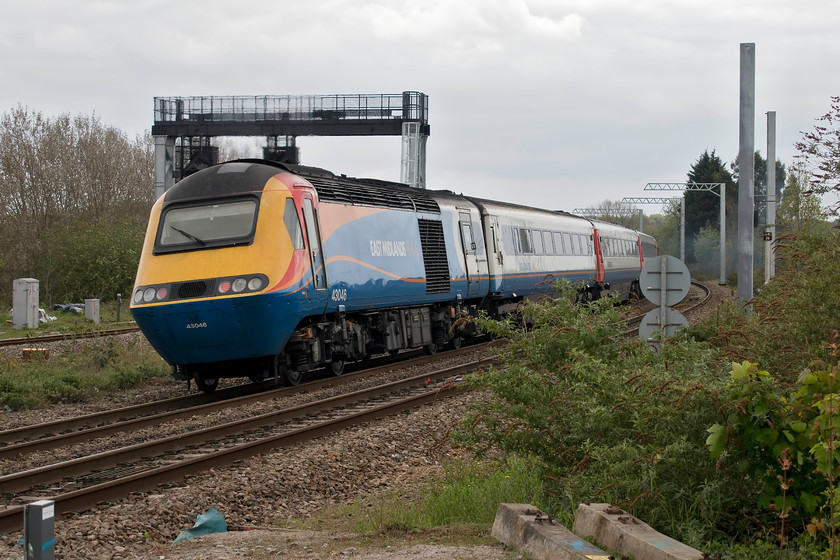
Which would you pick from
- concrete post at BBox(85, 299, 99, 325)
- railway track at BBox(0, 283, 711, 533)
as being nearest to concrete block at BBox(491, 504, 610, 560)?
railway track at BBox(0, 283, 711, 533)

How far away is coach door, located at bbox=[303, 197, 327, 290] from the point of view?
13.7 meters

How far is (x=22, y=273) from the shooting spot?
131 feet

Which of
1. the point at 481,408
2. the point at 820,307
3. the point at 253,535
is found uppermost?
the point at 820,307

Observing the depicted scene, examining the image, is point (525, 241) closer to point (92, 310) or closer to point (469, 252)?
point (469, 252)

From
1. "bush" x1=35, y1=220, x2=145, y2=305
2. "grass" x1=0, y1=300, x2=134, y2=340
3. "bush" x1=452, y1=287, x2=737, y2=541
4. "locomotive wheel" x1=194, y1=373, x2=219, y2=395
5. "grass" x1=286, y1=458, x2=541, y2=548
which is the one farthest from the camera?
"bush" x1=35, y1=220, x2=145, y2=305

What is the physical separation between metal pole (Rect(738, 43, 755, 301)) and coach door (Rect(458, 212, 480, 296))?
6.29 meters

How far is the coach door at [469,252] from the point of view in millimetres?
19844

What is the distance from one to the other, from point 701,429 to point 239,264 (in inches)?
333

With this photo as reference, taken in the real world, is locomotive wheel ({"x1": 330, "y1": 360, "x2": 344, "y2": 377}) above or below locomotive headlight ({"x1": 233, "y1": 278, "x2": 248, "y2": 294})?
below

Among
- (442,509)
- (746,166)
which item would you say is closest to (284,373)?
(442,509)

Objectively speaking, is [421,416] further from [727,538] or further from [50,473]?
[727,538]

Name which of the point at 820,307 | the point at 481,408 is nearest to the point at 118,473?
the point at 481,408

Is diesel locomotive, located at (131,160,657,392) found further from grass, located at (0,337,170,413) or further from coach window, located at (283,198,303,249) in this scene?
grass, located at (0,337,170,413)

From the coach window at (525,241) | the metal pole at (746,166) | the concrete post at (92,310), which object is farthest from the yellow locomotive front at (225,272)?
the concrete post at (92,310)
